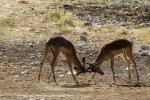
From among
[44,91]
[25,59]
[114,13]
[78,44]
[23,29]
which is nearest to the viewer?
[44,91]

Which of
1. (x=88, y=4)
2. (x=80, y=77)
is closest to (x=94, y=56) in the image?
(x=80, y=77)

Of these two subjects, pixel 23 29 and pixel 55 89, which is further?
pixel 23 29

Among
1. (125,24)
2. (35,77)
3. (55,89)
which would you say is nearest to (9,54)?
(35,77)

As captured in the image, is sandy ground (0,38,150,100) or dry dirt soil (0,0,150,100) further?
dry dirt soil (0,0,150,100)

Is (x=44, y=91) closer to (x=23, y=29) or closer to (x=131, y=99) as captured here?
(x=131, y=99)

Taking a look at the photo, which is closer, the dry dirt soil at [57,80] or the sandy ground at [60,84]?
the sandy ground at [60,84]

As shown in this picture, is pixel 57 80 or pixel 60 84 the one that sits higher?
pixel 60 84

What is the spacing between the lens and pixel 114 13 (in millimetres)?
38156

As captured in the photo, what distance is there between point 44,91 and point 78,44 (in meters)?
9.30

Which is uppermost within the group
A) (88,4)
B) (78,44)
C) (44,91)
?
(44,91)

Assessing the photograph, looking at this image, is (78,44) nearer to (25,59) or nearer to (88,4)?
(25,59)

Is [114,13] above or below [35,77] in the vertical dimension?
below

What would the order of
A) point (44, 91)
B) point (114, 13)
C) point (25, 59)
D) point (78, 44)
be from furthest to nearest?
point (114, 13) < point (78, 44) < point (25, 59) < point (44, 91)

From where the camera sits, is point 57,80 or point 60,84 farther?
point 57,80
